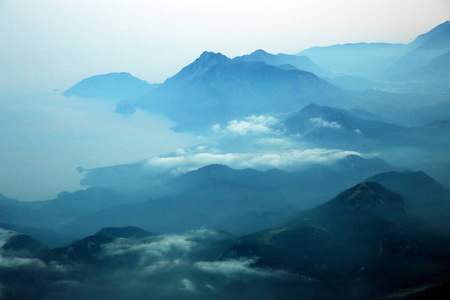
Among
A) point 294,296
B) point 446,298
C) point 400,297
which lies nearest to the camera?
point 446,298

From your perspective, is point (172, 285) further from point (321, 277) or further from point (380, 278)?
point (380, 278)

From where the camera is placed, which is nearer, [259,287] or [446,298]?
[446,298]

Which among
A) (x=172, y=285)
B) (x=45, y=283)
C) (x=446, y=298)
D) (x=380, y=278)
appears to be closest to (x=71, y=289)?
(x=45, y=283)

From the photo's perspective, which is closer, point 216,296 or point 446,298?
point 446,298

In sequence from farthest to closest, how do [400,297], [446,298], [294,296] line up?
[294,296] → [400,297] → [446,298]

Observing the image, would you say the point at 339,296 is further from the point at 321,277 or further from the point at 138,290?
the point at 138,290

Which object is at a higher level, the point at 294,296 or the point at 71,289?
the point at 71,289

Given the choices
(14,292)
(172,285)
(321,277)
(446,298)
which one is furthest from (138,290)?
(446,298)

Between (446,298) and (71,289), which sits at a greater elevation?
(71,289)
